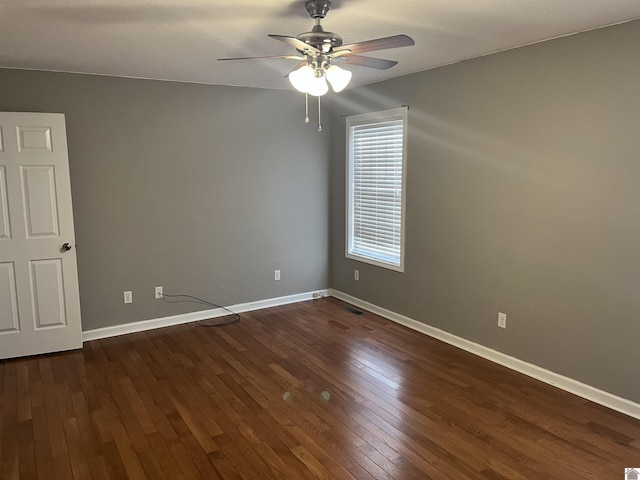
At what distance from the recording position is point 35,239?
3.92 meters

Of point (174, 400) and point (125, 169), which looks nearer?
point (174, 400)

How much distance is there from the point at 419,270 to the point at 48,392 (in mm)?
3277

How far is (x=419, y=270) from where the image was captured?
4.50 m

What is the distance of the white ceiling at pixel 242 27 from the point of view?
250cm

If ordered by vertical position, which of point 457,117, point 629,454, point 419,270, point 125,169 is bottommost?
point 629,454

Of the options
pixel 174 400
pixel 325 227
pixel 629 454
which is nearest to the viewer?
pixel 629 454

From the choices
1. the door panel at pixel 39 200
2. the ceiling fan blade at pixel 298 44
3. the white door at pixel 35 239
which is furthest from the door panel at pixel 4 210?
the ceiling fan blade at pixel 298 44

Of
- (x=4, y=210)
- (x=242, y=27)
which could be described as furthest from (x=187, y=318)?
(x=242, y=27)

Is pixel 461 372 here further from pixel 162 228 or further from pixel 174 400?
pixel 162 228

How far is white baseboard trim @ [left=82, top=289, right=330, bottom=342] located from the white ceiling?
2414 millimetres

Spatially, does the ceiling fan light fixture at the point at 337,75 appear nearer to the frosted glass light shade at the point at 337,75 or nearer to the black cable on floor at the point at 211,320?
the frosted glass light shade at the point at 337,75

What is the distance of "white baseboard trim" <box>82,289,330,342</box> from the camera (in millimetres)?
4418

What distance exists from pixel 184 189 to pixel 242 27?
2.23 metres

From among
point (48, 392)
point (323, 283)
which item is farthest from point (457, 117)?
point (48, 392)
